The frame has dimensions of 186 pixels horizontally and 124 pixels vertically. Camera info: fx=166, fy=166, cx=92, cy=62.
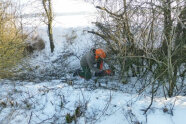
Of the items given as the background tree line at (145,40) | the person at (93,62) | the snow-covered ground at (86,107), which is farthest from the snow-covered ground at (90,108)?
the person at (93,62)

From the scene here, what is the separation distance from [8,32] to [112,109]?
3991mm

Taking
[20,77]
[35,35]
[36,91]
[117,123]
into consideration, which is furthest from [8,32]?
[35,35]

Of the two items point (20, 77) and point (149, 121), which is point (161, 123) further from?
point (20, 77)

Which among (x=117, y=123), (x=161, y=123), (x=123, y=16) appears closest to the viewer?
(x=161, y=123)

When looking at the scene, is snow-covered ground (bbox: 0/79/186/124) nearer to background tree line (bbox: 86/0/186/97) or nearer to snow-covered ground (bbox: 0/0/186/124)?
snow-covered ground (bbox: 0/0/186/124)

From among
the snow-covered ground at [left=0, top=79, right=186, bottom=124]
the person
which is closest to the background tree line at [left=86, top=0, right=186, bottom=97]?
the person

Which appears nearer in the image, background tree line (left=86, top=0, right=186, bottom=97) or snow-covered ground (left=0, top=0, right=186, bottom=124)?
snow-covered ground (left=0, top=0, right=186, bottom=124)

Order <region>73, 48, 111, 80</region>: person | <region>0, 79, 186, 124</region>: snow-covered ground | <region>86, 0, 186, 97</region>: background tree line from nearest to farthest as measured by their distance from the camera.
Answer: <region>0, 79, 186, 124</region>: snow-covered ground → <region>86, 0, 186, 97</region>: background tree line → <region>73, 48, 111, 80</region>: person

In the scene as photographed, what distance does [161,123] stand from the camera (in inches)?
116

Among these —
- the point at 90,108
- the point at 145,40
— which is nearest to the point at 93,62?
the point at 145,40

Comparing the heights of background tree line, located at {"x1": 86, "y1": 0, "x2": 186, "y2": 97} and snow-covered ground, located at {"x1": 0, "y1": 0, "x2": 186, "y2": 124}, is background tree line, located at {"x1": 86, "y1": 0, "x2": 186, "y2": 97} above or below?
above

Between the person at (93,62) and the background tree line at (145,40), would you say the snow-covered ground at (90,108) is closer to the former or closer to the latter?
the background tree line at (145,40)

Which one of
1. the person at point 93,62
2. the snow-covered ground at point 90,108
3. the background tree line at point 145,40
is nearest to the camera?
the snow-covered ground at point 90,108

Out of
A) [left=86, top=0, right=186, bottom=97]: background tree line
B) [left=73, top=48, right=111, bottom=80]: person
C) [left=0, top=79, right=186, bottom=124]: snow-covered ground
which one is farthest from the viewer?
[left=73, top=48, right=111, bottom=80]: person
